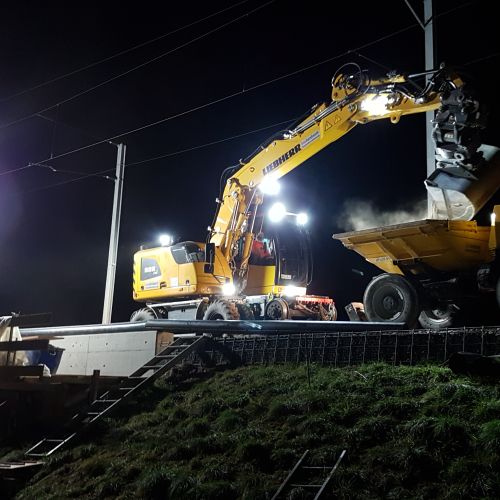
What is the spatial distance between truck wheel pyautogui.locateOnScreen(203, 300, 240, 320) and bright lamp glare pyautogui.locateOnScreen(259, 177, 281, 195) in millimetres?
3256

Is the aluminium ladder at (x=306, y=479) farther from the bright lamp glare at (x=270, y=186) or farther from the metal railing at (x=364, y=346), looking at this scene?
the bright lamp glare at (x=270, y=186)

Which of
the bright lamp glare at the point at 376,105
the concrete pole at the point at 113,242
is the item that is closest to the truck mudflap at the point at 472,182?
the bright lamp glare at the point at 376,105

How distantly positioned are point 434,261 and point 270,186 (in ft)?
23.3

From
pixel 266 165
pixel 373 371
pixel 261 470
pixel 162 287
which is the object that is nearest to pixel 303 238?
pixel 266 165

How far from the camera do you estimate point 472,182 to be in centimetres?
1008

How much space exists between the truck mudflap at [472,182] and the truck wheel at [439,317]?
161 centimetres

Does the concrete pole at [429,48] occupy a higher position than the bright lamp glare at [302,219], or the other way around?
the concrete pole at [429,48]

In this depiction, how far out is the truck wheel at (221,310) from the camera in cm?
1543

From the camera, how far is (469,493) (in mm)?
5078

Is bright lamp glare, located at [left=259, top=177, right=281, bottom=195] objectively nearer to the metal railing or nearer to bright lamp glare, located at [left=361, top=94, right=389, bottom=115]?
bright lamp glare, located at [left=361, top=94, right=389, bottom=115]

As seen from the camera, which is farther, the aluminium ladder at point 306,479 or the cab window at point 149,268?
the cab window at point 149,268

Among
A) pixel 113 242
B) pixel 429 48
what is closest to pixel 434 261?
pixel 429 48

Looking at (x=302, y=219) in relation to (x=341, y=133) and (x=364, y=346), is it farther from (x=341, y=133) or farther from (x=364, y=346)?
(x=364, y=346)

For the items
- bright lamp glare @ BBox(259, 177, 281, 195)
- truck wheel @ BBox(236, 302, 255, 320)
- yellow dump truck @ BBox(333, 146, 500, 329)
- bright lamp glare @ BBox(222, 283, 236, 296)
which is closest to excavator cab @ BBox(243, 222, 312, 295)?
bright lamp glare @ BBox(222, 283, 236, 296)
